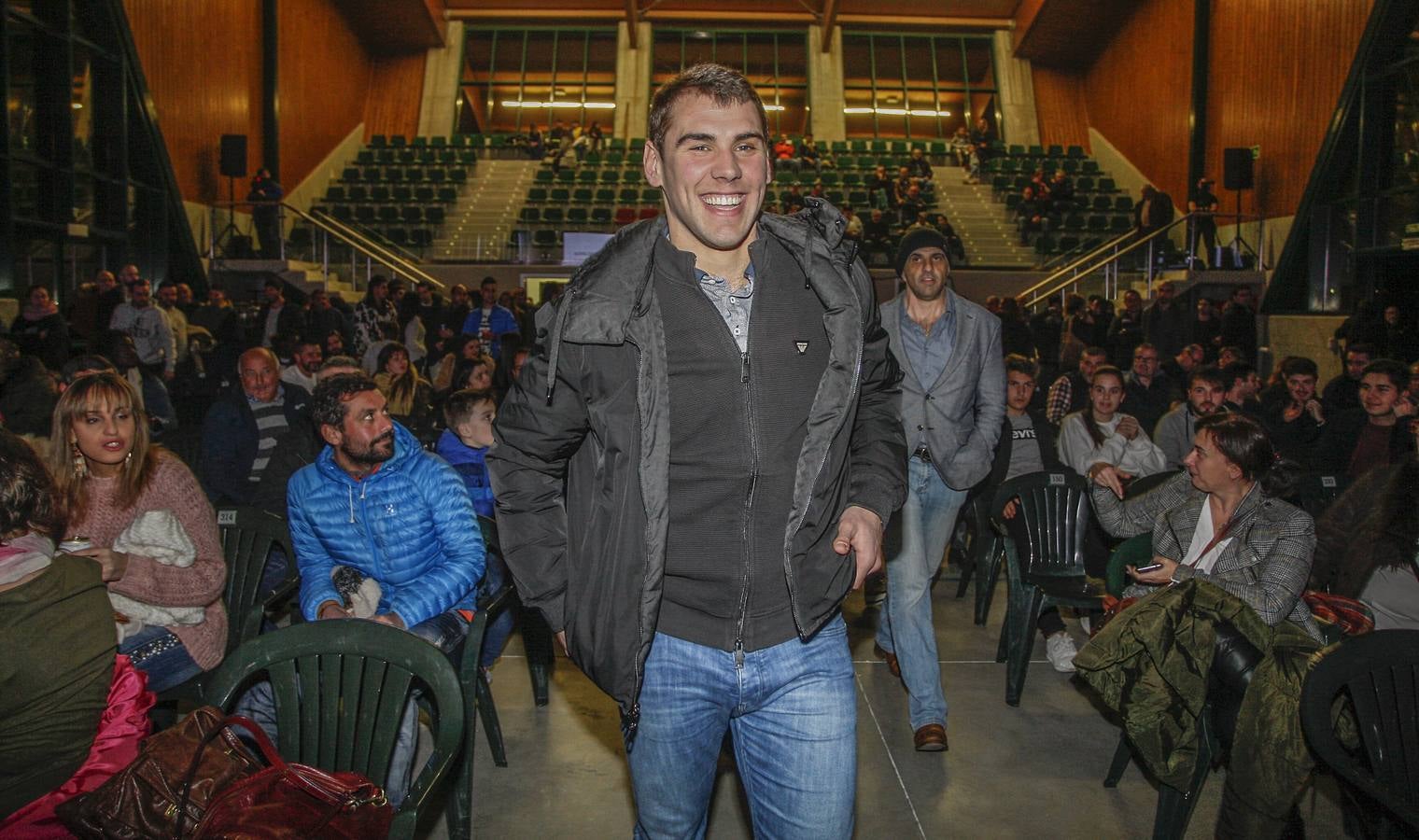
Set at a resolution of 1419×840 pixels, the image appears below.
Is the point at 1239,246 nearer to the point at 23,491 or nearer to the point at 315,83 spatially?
the point at 23,491

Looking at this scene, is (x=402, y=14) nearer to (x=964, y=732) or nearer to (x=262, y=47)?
(x=262, y=47)

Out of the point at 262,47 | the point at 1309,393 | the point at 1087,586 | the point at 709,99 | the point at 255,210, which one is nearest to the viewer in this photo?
the point at 709,99

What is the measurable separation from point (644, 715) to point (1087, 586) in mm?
3093

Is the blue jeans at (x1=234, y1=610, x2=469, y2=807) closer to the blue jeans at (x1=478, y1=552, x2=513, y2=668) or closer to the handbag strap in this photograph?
the blue jeans at (x1=478, y1=552, x2=513, y2=668)

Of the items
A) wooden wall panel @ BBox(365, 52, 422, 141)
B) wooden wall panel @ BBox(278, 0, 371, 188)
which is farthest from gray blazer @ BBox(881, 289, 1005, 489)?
wooden wall panel @ BBox(365, 52, 422, 141)

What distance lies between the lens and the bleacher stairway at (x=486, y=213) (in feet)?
59.6

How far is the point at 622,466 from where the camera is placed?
1741 mm

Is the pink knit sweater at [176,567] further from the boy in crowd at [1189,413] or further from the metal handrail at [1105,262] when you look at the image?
the metal handrail at [1105,262]

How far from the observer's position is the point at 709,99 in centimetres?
177

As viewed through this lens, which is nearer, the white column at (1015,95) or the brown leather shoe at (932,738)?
the brown leather shoe at (932,738)

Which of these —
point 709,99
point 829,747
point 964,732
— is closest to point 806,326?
point 709,99

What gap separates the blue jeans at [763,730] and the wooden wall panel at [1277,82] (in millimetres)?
15110

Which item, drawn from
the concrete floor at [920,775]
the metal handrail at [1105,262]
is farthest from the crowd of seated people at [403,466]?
the metal handrail at [1105,262]

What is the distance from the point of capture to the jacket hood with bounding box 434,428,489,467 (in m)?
4.83
